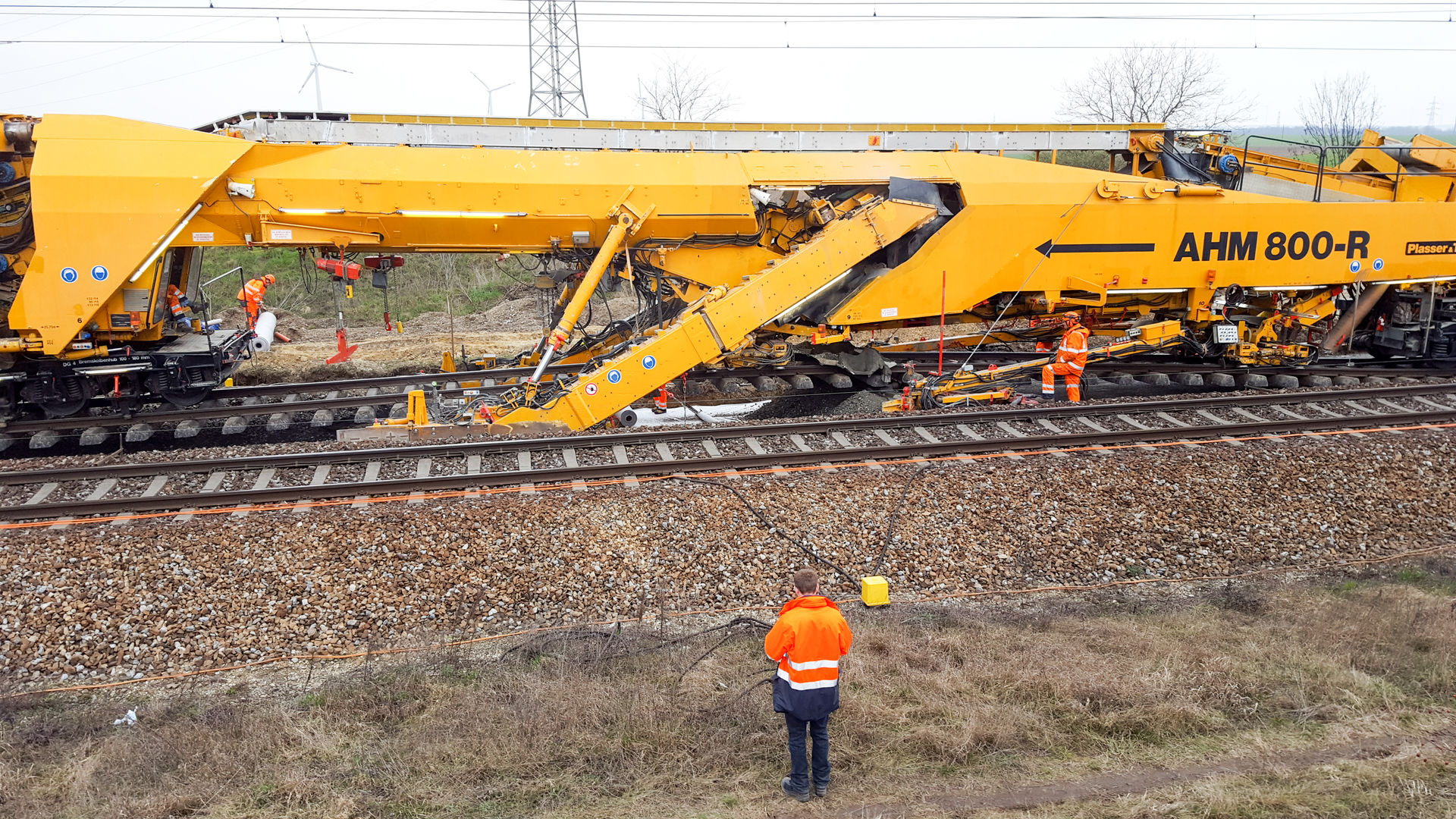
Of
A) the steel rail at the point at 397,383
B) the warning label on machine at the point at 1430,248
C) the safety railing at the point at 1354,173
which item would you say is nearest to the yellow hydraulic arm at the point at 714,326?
the steel rail at the point at 397,383

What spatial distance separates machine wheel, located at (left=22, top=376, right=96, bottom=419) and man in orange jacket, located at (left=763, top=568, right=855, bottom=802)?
9564 millimetres

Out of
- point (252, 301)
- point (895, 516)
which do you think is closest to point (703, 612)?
point (895, 516)

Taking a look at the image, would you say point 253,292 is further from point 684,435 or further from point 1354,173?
point 1354,173

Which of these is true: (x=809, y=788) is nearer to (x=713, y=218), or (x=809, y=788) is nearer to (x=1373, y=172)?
(x=713, y=218)

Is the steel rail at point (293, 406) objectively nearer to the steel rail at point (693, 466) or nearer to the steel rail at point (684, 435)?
the steel rail at point (684, 435)

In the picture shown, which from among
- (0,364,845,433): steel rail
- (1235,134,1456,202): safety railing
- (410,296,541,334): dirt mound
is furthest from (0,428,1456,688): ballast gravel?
(410,296,541,334): dirt mound

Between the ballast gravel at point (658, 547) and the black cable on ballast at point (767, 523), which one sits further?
the black cable on ballast at point (767, 523)

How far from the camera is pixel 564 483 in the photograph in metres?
8.16

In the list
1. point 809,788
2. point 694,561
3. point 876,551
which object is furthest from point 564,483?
point 809,788

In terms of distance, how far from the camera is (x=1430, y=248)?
12609 mm

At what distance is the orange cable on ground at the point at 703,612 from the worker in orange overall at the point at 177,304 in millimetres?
6102

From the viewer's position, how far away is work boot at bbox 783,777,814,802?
4.35m

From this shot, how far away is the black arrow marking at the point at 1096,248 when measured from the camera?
11.1 m

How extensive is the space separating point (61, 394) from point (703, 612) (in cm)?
825
